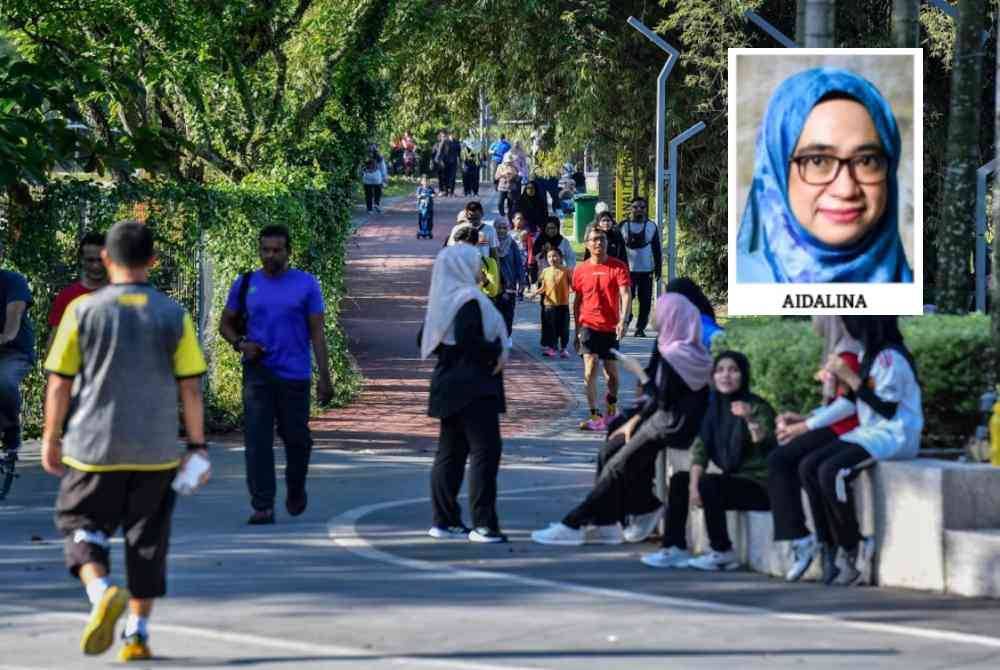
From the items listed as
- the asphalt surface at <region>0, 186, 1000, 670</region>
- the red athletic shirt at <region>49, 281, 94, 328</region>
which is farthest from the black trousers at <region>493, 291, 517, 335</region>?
the red athletic shirt at <region>49, 281, 94, 328</region>

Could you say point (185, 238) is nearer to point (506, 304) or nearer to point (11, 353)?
point (11, 353)

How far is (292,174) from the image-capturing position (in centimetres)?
1983

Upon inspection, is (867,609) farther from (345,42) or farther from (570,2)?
(570,2)

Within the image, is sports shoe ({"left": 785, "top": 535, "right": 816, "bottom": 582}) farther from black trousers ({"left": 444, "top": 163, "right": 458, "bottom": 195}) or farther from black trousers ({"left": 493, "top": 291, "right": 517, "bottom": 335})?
black trousers ({"left": 444, "top": 163, "right": 458, "bottom": 195})

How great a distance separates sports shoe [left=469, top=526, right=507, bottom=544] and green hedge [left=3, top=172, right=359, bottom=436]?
6001mm

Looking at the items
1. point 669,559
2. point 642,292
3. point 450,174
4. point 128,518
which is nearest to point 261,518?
point 669,559

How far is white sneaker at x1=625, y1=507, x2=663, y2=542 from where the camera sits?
12336 mm

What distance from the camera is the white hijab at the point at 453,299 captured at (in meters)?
12.2

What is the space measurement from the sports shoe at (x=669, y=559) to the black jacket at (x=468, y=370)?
4.79 feet

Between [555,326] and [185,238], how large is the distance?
27.1ft

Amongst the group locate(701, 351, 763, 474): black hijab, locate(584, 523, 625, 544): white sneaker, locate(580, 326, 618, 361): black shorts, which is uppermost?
locate(701, 351, 763, 474): black hijab

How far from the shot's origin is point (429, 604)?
32.8 feet

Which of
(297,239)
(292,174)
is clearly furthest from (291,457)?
(292,174)

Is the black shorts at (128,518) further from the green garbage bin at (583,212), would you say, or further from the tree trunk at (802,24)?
the green garbage bin at (583,212)
